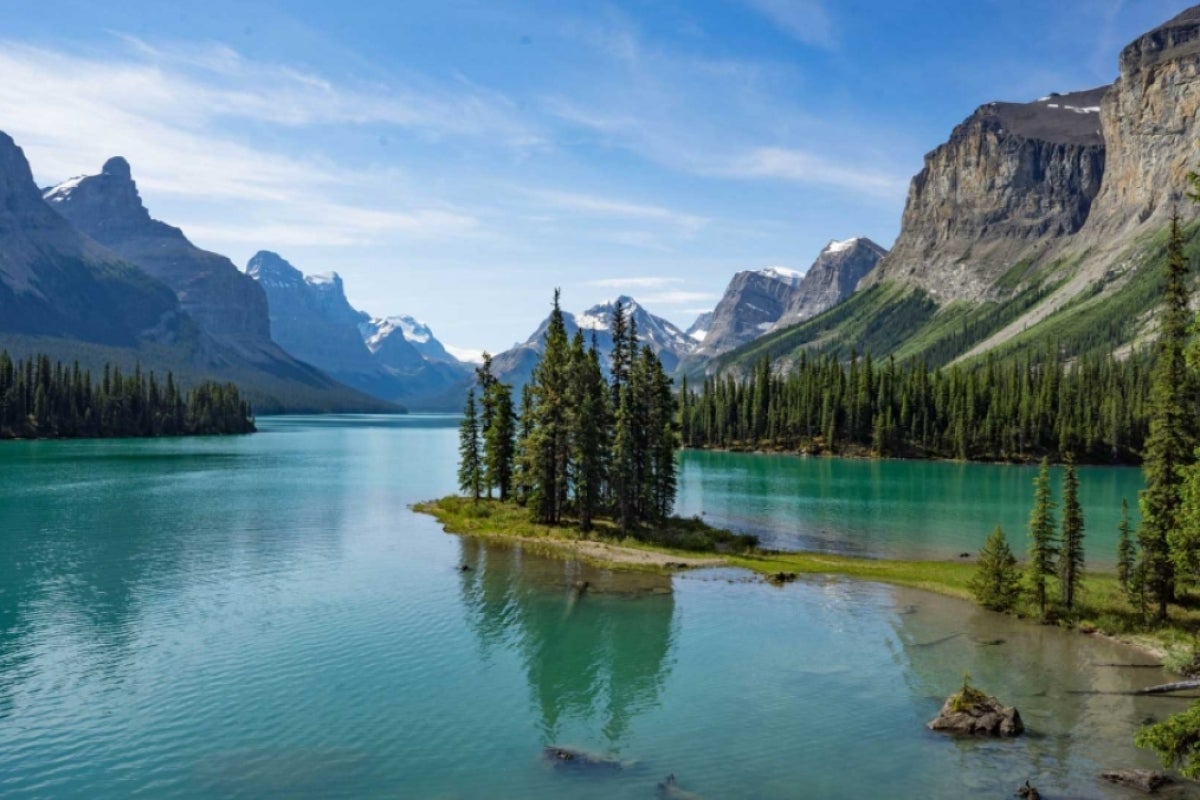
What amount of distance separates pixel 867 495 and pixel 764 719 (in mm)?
90685

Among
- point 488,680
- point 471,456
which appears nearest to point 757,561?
point 488,680

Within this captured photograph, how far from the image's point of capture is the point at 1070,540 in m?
49.2

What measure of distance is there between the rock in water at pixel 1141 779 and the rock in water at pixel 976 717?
428cm

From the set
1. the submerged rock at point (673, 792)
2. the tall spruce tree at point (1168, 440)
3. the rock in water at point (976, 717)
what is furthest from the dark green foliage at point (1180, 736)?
the tall spruce tree at point (1168, 440)

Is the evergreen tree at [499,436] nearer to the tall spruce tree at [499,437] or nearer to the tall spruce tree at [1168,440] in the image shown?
the tall spruce tree at [499,437]

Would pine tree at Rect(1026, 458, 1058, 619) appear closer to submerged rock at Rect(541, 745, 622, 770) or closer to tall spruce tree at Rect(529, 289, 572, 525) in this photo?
submerged rock at Rect(541, 745, 622, 770)

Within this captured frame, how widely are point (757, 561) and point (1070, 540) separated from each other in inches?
974

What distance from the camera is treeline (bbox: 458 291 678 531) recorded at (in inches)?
3022

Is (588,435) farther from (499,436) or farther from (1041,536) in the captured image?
(1041,536)

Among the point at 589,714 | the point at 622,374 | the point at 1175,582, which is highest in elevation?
the point at 622,374

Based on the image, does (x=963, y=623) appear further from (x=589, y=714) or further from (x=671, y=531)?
(x=671, y=531)

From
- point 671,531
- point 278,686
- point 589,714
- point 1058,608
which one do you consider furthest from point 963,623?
point 278,686

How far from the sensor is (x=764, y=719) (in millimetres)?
35281

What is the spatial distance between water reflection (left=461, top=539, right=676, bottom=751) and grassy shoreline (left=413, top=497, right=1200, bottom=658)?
5544mm
